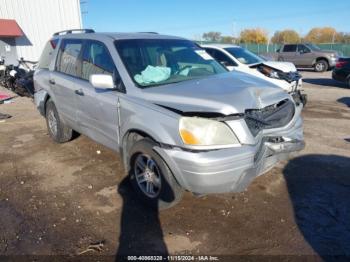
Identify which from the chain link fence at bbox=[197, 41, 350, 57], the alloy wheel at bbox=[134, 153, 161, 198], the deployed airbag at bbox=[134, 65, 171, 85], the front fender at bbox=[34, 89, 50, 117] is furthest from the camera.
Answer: the chain link fence at bbox=[197, 41, 350, 57]

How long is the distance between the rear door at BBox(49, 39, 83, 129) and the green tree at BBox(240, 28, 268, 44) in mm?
71525

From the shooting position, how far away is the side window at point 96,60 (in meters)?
4.08

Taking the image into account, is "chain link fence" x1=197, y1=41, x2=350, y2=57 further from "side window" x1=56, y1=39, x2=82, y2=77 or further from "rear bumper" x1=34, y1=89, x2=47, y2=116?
"side window" x1=56, y1=39, x2=82, y2=77

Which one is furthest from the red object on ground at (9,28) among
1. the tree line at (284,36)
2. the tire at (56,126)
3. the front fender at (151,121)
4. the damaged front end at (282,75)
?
the tree line at (284,36)

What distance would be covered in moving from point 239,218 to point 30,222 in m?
2.26

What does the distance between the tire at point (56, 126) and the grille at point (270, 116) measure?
139 inches

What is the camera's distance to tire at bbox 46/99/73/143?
5.77 meters

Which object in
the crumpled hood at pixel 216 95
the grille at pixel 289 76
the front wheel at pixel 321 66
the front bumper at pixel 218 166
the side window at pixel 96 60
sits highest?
the side window at pixel 96 60

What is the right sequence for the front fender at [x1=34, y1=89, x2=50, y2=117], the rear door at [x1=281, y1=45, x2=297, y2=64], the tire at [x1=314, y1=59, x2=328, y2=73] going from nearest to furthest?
1. the front fender at [x1=34, y1=89, x2=50, y2=117]
2. the tire at [x1=314, y1=59, x2=328, y2=73]
3. the rear door at [x1=281, y1=45, x2=297, y2=64]

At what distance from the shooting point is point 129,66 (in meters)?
3.91

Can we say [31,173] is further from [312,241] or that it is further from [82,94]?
[312,241]

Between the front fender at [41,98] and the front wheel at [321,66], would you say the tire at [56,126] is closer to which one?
the front fender at [41,98]

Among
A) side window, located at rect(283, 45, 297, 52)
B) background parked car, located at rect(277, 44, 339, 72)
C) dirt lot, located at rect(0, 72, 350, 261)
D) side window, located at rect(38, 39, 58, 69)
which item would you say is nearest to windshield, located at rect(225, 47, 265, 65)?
dirt lot, located at rect(0, 72, 350, 261)

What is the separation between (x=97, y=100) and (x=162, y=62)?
3.15 feet
